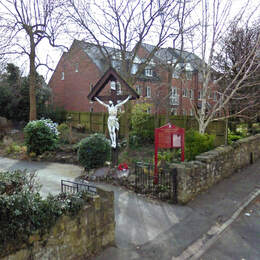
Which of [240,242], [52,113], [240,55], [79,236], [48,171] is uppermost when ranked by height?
[240,55]

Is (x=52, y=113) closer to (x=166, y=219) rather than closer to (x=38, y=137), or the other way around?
(x=38, y=137)

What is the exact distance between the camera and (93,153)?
9117mm

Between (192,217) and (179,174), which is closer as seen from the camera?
(192,217)

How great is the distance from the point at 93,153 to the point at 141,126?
6.70 m

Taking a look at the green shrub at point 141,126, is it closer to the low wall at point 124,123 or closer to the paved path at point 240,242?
the low wall at point 124,123

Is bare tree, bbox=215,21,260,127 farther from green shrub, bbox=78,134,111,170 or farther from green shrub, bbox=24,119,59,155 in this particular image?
green shrub, bbox=24,119,59,155

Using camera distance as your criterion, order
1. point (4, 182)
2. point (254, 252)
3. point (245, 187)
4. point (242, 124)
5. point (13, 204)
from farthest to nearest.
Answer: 1. point (242, 124)
2. point (245, 187)
3. point (254, 252)
4. point (4, 182)
5. point (13, 204)

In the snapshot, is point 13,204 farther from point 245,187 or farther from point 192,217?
point 245,187

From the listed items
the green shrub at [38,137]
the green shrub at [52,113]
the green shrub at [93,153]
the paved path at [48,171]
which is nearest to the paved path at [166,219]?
the paved path at [48,171]

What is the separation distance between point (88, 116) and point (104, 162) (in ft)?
40.4

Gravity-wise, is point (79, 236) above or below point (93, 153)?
below

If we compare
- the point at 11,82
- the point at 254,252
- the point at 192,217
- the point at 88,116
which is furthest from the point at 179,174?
the point at 11,82

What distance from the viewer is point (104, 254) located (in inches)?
161

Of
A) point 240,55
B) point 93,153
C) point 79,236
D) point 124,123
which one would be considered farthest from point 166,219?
point 124,123
